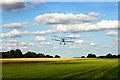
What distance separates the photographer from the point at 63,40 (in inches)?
2803

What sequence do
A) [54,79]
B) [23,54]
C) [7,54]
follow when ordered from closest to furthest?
[54,79], [7,54], [23,54]

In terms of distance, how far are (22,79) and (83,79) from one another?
20.2 ft

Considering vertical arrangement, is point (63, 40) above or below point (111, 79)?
above

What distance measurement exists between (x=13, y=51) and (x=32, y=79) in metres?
155

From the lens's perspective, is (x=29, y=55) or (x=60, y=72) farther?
(x=29, y=55)

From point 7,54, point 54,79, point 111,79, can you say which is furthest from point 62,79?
point 7,54

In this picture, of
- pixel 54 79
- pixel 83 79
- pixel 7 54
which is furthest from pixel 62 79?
pixel 7 54

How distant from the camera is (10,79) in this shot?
2038 cm

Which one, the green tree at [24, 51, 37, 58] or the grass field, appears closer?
the grass field

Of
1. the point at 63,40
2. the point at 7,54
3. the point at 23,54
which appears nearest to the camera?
the point at 63,40

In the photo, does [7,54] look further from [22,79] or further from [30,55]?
[22,79]

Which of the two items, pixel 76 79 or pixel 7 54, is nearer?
pixel 76 79

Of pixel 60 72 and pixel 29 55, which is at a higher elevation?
pixel 60 72

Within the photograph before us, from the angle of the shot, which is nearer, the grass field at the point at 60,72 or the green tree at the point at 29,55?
the grass field at the point at 60,72
